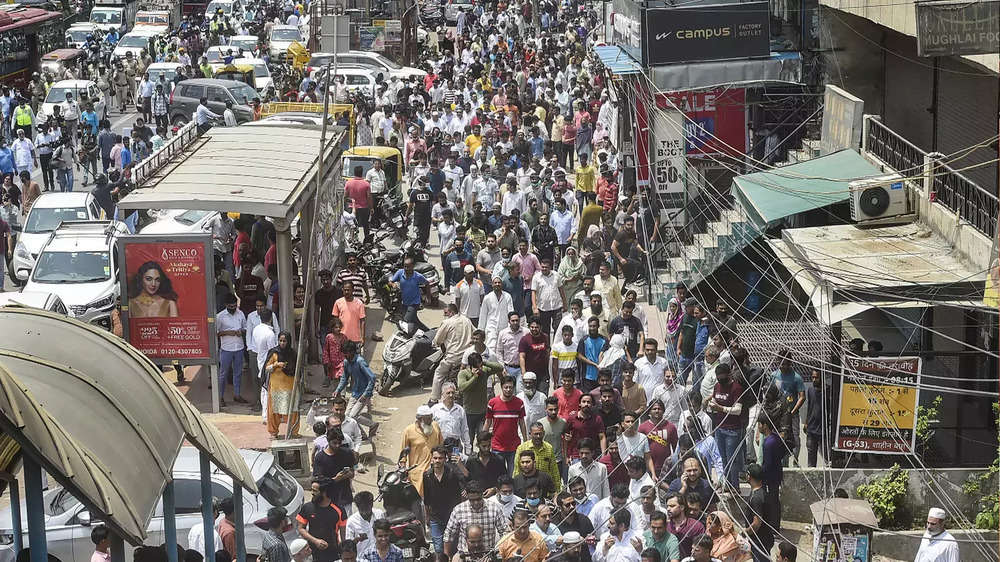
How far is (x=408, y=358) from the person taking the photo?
18.1 meters

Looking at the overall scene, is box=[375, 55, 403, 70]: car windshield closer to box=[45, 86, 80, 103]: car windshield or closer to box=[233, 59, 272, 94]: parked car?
box=[233, 59, 272, 94]: parked car

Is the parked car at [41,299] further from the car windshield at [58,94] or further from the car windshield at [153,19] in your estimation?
the car windshield at [153,19]

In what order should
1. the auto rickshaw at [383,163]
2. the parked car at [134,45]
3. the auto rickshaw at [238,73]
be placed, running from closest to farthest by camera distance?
the auto rickshaw at [383,163] → the auto rickshaw at [238,73] → the parked car at [134,45]

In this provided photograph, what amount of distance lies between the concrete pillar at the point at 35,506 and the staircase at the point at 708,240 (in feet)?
41.2

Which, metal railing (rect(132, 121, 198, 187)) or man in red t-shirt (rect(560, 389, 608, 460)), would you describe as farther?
metal railing (rect(132, 121, 198, 187))

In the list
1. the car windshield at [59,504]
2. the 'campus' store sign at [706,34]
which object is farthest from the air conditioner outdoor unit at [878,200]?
the car windshield at [59,504]

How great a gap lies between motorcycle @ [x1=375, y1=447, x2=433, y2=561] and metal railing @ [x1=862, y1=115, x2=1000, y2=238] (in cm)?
517

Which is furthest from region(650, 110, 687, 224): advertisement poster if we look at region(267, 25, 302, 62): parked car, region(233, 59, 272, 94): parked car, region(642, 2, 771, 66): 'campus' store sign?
region(267, 25, 302, 62): parked car

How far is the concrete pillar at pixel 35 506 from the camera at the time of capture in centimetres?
632

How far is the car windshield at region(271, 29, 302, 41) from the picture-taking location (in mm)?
49469

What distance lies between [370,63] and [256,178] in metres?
23.5

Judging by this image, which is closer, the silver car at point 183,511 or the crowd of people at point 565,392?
the crowd of people at point 565,392

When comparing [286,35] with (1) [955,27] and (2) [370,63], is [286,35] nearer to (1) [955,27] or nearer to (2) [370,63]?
(2) [370,63]

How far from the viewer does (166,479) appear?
7.30 meters
